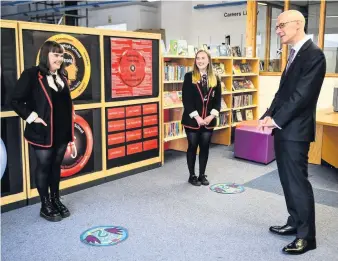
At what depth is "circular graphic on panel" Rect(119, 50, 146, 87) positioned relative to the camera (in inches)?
178

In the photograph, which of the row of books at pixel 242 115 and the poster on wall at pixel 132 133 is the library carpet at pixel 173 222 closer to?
the poster on wall at pixel 132 133

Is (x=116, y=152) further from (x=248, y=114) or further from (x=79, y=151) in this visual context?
(x=248, y=114)

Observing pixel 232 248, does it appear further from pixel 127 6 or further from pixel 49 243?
pixel 127 6

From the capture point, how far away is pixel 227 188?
14.1 feet

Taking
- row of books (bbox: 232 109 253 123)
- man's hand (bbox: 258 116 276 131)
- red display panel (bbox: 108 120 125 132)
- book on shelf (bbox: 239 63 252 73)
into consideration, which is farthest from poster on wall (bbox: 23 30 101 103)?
book on shelf (bbox: 239 63 252 73)

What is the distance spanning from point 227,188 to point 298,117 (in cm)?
182

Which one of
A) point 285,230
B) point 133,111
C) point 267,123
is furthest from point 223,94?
point 267,123

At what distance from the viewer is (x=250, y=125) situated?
5.68 meters

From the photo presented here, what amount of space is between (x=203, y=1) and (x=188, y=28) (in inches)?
37.3

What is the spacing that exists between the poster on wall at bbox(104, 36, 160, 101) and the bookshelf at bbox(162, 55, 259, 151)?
276 mm

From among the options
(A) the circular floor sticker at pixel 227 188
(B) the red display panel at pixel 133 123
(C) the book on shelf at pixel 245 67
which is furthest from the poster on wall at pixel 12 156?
(C) the book on shelf at pixel 245 67

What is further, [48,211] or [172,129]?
[172,129]

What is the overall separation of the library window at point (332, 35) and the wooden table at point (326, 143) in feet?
7.52

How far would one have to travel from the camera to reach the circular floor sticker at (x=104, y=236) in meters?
2.95
